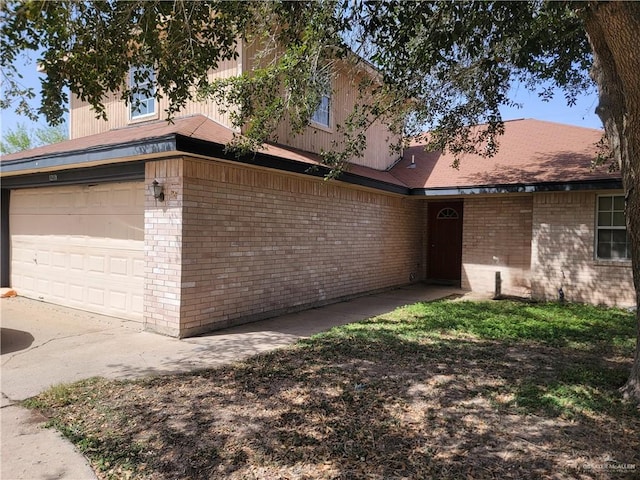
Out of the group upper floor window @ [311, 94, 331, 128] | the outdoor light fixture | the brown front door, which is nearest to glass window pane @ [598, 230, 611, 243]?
the brown front door

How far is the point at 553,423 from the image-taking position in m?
3.65

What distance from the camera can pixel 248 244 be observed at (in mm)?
7578

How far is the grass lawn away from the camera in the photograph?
9.89 feet

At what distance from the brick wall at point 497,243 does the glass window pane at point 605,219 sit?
170 cm

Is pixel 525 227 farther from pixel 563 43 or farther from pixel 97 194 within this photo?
pixel 97 194

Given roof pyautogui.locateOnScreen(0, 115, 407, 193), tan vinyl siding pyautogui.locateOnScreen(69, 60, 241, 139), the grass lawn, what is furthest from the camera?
tan vinyl siding pyautogui.locateOnScreen(69, 60, 241, 139)

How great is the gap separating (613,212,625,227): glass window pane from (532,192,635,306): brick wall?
447mm

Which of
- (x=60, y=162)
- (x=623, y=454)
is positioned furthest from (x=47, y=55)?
(x=623, y=454)

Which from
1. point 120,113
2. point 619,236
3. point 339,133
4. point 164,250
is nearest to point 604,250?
point 619,236

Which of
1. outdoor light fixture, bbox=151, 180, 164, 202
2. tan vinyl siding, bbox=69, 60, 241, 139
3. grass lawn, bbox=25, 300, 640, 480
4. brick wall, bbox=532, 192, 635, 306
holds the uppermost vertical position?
tan vinyl siding, bbox=69, 60, 241, 139

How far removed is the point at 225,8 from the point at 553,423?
231 inches

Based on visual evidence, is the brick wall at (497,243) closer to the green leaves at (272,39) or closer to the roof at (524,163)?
the roof at (524,163)

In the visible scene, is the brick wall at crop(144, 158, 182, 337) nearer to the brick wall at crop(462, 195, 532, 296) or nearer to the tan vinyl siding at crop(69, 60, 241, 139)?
the tan vinyl siding at crop(69, 60, 241, 139)

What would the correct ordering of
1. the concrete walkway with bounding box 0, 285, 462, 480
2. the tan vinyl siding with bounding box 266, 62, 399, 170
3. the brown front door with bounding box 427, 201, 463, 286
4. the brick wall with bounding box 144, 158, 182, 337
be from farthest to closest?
1. the brown front door with bounding box 427, 201, 463, 286
2. the tan vinyl siding with bounding box 266, 62, 399, 170
3. the brick wall with bounding box 144, 158, 182, 337
4. the concrete walkway with bounding box 0, 285, 462, 480
